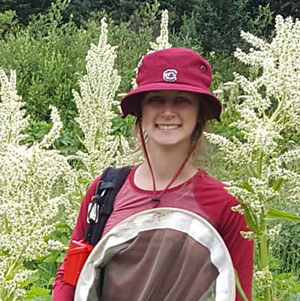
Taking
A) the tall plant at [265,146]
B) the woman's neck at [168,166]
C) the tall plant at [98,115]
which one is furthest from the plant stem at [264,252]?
the tall plant at [98,115]

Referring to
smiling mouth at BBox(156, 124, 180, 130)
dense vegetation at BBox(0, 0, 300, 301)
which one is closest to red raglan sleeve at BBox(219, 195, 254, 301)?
smiling mouth at BBox(156, 124, 180, 130)

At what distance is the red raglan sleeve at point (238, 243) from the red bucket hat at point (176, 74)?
0.32m

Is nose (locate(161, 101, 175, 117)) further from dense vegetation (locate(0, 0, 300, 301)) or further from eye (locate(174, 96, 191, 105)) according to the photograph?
dense vegetation (locate(0, 0, 300, 301))

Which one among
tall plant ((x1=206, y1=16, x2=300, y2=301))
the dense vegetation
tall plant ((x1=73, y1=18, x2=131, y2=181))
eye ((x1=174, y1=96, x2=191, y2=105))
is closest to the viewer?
tall plant ((x1=206, y1=16, x2=300, y2=301))

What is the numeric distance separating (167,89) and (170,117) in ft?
0.26

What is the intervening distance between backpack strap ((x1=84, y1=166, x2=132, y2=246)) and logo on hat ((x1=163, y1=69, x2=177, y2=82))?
0.33m

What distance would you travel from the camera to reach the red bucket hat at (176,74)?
218 centimetres

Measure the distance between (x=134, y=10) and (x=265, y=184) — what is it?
16.4 meters

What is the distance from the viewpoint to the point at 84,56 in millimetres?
11344

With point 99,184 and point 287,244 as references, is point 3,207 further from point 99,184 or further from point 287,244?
point 287,244

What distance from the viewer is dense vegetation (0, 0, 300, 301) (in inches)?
194

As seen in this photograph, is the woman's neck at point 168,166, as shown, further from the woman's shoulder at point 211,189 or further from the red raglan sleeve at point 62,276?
the red raglan sleeve at point 62,276

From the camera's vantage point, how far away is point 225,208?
2.15m

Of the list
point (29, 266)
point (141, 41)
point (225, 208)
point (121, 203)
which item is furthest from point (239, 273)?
point (141, 41)
